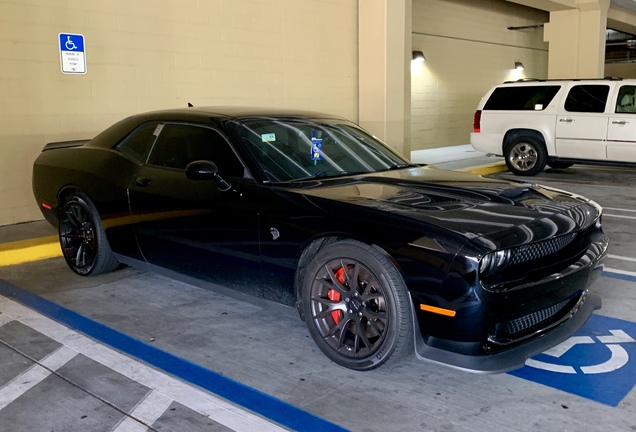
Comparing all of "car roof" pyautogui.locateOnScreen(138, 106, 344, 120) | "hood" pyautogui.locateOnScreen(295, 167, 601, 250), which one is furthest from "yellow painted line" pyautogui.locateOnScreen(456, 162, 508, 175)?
"hood" pyautogui.locateOnScreen(295, 167, 601, 250)

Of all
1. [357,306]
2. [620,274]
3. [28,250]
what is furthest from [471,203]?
[28,250]

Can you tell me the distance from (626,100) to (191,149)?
8.48 meters

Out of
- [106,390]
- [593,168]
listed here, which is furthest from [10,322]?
[593,168]

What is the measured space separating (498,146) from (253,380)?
370 inches

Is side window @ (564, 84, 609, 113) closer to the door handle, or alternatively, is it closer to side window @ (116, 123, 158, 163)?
side window @ (116, 123, 158, 163)

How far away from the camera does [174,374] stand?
3.56 metres

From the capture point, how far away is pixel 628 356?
3748mm

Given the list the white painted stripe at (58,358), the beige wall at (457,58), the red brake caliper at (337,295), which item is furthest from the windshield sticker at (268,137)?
the beige wall at (457,58)

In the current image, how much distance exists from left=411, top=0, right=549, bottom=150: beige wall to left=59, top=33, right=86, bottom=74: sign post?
9.32 m

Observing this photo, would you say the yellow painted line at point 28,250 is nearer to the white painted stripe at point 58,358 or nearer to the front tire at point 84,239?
the front tire at point 84,239

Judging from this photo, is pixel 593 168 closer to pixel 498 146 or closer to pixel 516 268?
pixel 498 146

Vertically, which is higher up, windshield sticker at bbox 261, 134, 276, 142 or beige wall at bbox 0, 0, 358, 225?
Answer: beige wall at bbox 0, 0, 358, 225

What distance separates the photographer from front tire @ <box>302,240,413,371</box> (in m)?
3.30

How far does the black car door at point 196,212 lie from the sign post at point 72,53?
342 centimetres
